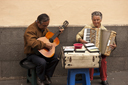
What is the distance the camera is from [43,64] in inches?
127

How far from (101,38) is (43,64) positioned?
1.28 m

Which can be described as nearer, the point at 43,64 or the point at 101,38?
the point at 43,64

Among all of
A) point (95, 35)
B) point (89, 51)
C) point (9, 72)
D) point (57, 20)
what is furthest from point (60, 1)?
point (9, 72)

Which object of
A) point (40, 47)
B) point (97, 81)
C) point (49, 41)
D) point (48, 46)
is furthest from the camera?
point (97, 81)

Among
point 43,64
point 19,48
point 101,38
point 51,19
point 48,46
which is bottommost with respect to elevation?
point 43,64

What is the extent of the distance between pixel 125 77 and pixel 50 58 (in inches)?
76.7

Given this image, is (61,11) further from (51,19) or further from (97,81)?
(97,81)

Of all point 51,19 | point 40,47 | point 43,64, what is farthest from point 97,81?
point 51,19

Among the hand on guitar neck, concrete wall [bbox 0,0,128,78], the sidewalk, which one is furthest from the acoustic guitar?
the sidewalk

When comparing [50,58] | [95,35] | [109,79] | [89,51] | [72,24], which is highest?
[72,24]

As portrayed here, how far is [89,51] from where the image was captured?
2.96 metres

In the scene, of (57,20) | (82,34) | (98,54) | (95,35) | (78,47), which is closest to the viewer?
(98,54)

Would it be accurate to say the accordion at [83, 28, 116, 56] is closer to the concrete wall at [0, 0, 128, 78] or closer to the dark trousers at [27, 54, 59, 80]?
the concrete wall at [0, 0, 128, 78]

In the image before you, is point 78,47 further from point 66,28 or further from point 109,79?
point 109,79
